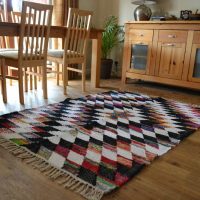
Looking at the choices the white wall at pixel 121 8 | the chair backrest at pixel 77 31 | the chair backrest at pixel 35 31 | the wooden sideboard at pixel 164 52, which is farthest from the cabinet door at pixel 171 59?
the chair backrest at pixel 35 31

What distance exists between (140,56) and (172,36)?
556mm

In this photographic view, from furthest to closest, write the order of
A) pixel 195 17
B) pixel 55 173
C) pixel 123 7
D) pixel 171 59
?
pixel 123 7
pixel 171 59
pixel 195 17
pixel 55 173

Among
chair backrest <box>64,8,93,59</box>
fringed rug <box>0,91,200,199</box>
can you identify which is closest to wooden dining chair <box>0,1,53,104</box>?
chair backrest <box>64,8,93,59</box>

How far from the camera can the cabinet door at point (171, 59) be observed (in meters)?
3.24

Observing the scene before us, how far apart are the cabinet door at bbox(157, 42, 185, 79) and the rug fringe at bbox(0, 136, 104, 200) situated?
2.41 m

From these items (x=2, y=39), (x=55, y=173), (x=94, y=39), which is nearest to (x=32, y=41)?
(x=2, y=39)

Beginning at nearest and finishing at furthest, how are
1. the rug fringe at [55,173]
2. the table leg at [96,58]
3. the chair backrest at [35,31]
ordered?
the rug fringe at [55,173] → the chair backrest at [35,31] → the table leg at [96,58]

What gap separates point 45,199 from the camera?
3.64 feet

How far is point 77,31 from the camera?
2871 millimetres

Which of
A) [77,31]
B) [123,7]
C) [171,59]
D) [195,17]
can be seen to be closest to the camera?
[77,31]

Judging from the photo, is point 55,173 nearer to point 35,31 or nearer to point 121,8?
point 35,31

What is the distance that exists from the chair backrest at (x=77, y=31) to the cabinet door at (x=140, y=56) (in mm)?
918

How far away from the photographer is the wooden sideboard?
10.3ft

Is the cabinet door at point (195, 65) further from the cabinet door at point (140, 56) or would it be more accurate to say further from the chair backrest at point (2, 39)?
the chair backrest at point (2, 39)
